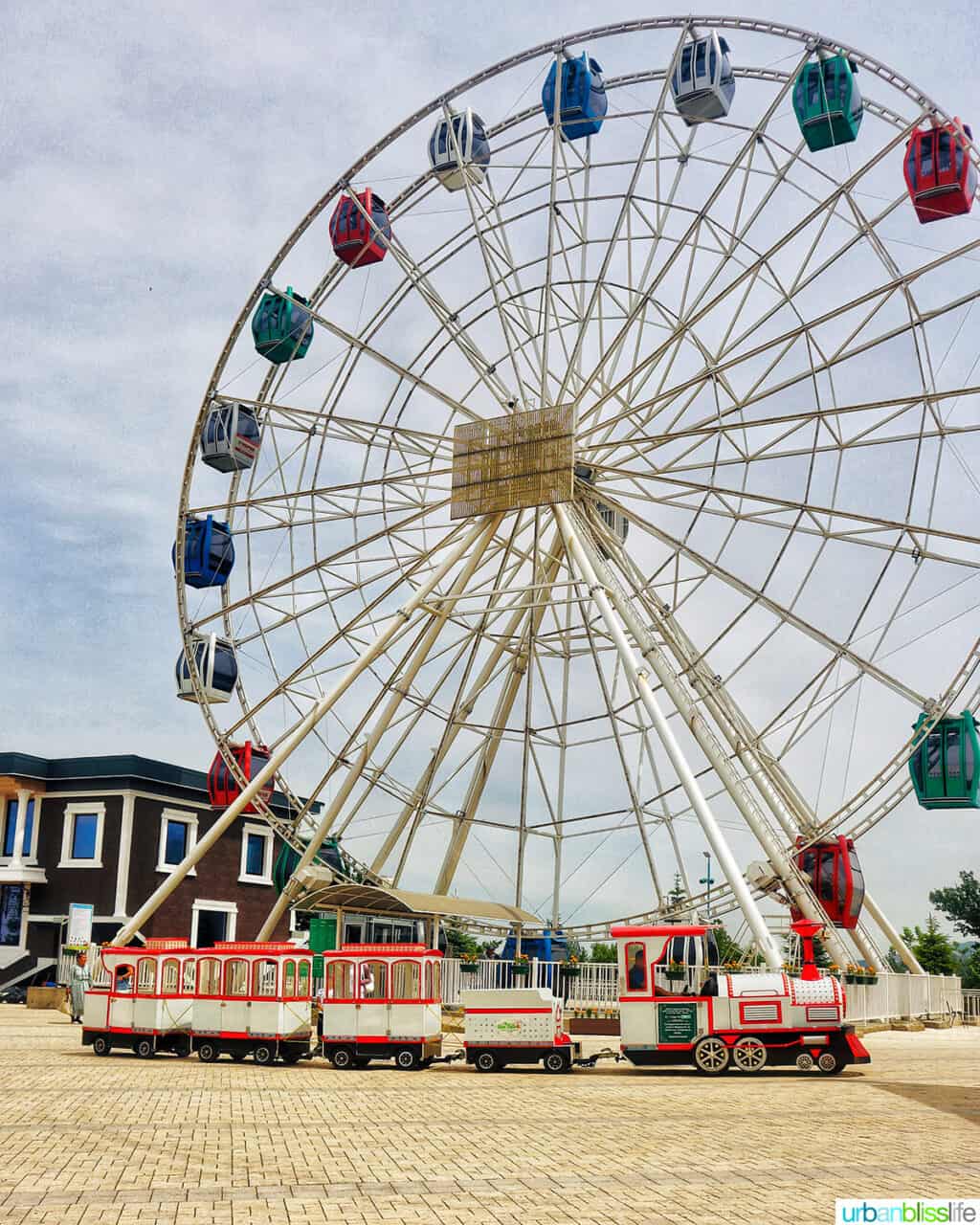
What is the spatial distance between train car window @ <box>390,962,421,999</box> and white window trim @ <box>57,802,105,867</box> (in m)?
26.0

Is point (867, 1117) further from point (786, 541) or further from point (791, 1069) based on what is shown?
point (786, 541)

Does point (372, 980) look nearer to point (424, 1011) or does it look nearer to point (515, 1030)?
point (424, 1011)

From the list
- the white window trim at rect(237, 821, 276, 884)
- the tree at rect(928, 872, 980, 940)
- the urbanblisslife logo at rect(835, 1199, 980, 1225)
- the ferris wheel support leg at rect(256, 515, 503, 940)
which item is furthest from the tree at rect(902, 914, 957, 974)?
the urbanblisslife logo at rect(835, 1199, 980, 1225)

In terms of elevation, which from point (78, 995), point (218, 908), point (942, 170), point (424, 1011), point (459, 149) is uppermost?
point (459, 149)

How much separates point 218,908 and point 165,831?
3.64 metres

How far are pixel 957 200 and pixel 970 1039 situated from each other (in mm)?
18728

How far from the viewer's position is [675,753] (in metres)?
23.0

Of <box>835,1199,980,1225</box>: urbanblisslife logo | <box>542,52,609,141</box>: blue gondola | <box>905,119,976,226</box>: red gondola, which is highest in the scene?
<box>542,52,609,141</box>: blue gondola

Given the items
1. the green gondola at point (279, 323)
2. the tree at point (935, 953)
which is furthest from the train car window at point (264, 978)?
the tree at point (935, 953)

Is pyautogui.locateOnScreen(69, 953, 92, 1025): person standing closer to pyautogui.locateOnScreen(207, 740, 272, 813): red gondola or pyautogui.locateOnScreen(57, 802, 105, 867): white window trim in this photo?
pyautogui.locateOnScreen(207, 740, 272, 813): red gondola

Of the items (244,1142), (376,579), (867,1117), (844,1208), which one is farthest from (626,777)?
(844,1208)

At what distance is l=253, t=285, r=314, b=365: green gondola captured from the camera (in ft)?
105

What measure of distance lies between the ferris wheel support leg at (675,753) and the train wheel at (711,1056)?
148cm

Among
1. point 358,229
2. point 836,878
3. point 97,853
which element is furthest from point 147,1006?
point 97,853
